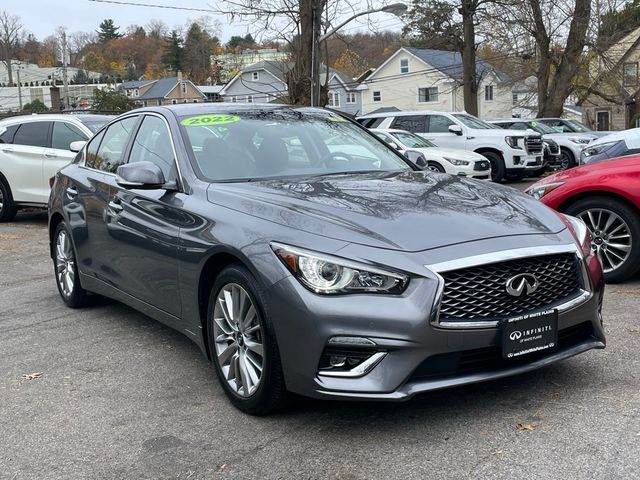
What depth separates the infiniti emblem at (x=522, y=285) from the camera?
3.27 meters

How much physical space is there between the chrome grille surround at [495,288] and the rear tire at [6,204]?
34.6ft

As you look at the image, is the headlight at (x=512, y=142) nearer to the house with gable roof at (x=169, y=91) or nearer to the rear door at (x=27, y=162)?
the rear door at (x=27, y=162)

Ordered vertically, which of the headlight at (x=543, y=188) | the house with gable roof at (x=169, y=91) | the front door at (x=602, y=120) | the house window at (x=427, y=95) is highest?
the house with gable roof at (x=169, y=91)

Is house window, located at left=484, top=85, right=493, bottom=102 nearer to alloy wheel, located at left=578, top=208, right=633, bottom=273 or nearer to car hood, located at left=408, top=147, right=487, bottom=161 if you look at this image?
car hood, located at left=408, top=147, right=487, bottom=161

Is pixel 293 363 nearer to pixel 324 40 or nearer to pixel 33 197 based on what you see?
pixel 33 197

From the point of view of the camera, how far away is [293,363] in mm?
3268

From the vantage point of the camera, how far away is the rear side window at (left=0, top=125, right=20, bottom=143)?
12.0 m

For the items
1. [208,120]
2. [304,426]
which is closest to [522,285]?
[304,426]

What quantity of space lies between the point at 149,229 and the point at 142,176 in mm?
353

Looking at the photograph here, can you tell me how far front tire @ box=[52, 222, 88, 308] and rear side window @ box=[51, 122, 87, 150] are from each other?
210 inches

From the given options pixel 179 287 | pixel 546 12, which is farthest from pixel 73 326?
pixel 546 12

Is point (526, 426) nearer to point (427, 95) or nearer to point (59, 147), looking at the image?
point (59, 147)

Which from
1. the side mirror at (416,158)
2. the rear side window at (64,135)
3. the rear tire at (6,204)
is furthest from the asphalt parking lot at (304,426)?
the rear tire at (6,204)

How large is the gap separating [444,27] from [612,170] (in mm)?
28278
